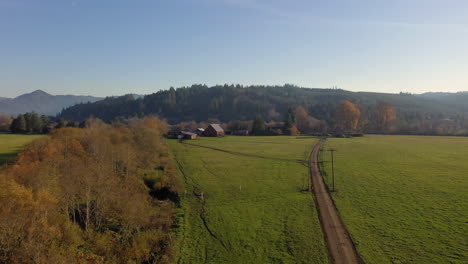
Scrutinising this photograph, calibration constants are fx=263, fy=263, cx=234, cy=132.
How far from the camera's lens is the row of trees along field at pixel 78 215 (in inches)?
632

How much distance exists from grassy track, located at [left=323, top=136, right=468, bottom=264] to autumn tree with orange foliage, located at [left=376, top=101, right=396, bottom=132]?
311 ft

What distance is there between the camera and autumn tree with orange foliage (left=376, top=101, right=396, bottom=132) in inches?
5295

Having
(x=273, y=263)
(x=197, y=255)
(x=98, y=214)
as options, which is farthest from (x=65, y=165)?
(x=273, y=263)

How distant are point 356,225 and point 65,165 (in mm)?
30322

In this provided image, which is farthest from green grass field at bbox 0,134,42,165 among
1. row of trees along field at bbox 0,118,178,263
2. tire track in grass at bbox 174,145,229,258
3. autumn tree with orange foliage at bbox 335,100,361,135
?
autumn tree with orange foliage at bbox 335,100,361,135

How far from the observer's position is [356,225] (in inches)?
925

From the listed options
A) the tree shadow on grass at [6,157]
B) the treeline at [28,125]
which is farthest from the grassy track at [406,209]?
the treeline at [28,125]

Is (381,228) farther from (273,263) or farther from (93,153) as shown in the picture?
(93,153)

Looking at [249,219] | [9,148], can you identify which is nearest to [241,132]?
[9,148]

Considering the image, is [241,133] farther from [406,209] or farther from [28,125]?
[406,209]

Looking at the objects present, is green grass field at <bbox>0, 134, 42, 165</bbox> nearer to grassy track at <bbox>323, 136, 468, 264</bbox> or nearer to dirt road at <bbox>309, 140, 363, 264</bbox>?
dirt road at <bbox>309, 140, 363, 264</bbox>

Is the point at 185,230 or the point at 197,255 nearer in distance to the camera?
the point at 197,255

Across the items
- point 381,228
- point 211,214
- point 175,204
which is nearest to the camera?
point 381,228

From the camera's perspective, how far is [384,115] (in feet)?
442
